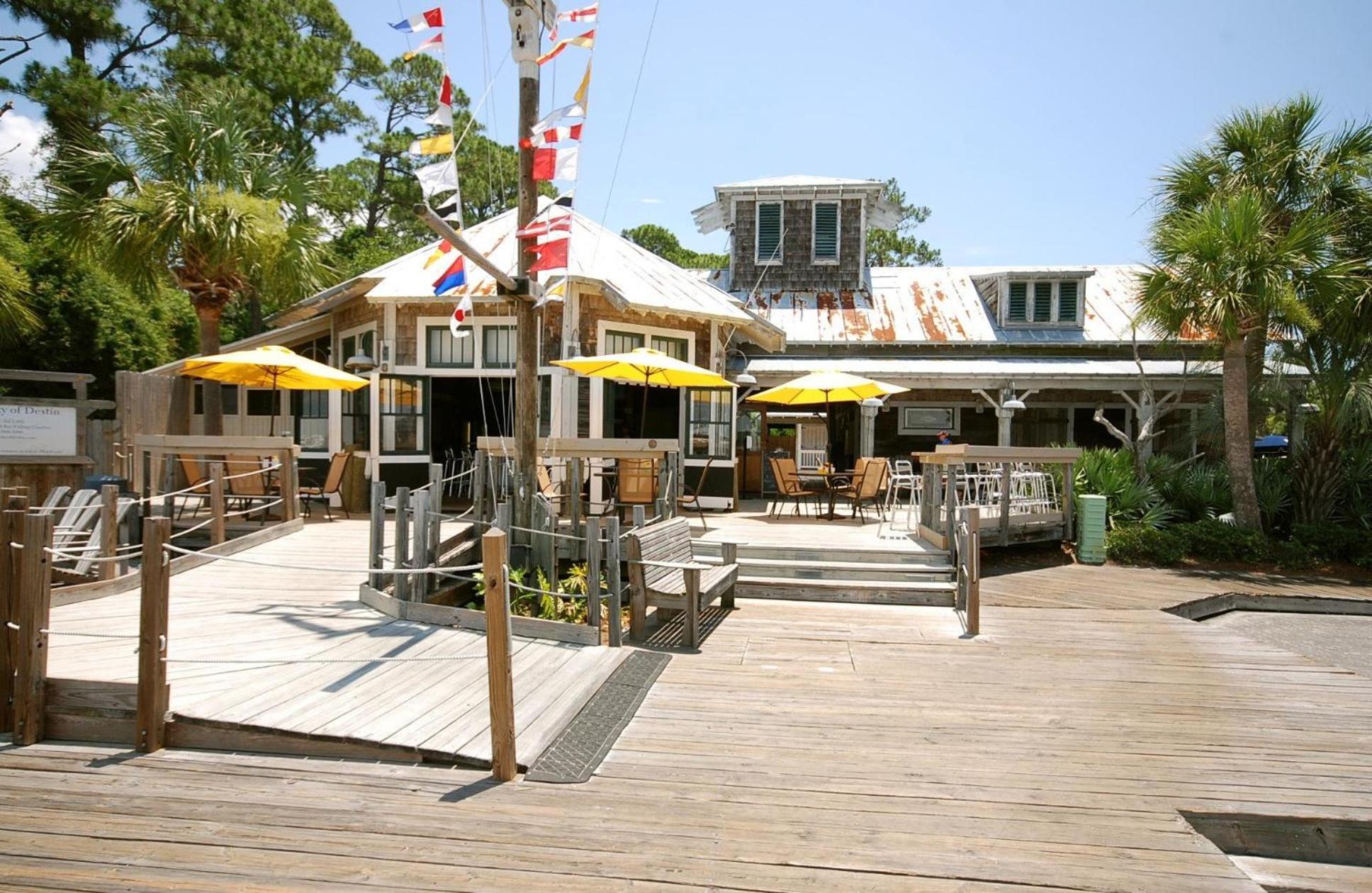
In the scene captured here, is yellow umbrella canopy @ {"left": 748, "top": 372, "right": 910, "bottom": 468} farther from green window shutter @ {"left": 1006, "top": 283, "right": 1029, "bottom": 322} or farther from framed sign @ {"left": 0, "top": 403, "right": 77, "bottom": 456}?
green window shutter @ {"left": 1006, "top": 283, "right": 1029, "bottom": 322}

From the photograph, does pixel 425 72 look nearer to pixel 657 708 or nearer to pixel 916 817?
pixel 657 708

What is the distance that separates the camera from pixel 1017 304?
Answer: 18828 mm

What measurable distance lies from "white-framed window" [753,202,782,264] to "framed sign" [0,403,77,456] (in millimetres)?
14586

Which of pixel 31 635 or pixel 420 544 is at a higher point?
pixel 420 544

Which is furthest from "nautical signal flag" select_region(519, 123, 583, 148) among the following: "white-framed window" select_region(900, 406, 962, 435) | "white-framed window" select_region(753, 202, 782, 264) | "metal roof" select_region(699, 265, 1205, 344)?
"white-framed window" select_region(753, 202, 782, 264)

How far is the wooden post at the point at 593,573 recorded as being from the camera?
5.93 m

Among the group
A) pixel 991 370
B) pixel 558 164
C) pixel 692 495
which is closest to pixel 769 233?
pixel 991 370

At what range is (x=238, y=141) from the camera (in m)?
12.9

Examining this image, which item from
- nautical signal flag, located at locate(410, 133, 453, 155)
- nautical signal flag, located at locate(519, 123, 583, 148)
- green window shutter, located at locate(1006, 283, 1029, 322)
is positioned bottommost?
nautical signal flag, located at locate(410, 133, 453, 155)

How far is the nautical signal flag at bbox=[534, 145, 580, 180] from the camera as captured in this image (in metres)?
6.85

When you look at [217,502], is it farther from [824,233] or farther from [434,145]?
[824,233]

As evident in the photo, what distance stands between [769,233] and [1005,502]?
11759 mm

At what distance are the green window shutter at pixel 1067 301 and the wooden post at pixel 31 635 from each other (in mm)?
19047

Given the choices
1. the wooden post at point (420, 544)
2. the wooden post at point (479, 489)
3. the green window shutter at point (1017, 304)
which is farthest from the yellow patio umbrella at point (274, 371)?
the green window shutter at point (1017, 304)
